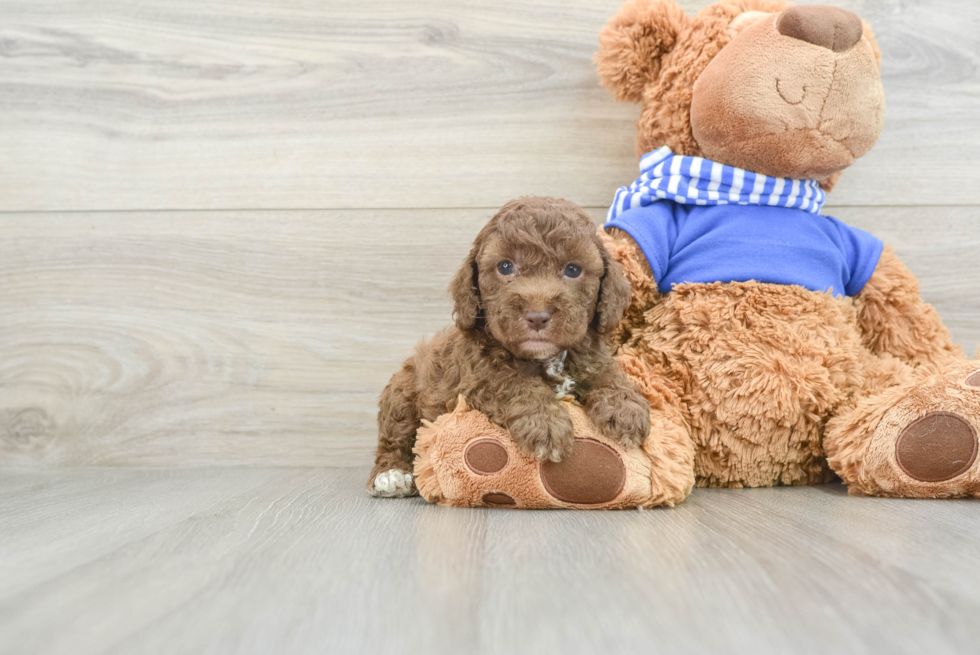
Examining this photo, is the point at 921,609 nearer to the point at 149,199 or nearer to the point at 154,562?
the point at 154,562

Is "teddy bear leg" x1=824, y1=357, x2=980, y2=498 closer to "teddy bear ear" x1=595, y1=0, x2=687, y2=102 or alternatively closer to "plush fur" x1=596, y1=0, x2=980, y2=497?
"plush fur" x1=596, y1=0, x2=980, y2=497

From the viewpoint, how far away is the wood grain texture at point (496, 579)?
0.52m

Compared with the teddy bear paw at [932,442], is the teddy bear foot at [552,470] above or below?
below

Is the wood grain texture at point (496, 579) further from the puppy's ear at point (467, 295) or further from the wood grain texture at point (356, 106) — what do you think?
the wood grain texture at point (356, 106)

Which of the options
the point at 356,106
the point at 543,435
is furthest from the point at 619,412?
the point at 356,106

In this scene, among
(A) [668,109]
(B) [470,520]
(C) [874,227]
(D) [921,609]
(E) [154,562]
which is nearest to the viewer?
(D) [921,609]

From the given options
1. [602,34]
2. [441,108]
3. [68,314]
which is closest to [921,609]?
[602,34]

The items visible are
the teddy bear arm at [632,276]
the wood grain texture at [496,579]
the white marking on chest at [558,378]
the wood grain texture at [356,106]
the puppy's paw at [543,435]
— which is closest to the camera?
the wood grain texture at [496,579]

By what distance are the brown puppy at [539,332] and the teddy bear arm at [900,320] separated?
0.52 meters

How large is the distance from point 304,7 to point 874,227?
1219mm

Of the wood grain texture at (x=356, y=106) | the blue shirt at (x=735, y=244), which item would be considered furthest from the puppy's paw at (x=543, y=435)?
the wood grain texture at (x=356, y=106)

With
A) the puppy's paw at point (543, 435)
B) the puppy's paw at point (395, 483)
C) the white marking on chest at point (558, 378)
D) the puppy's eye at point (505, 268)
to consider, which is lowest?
the puppy's paw at point (395, 483)

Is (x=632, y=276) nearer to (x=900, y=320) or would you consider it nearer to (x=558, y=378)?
(x=558, y=378)

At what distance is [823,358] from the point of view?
1116 mm
